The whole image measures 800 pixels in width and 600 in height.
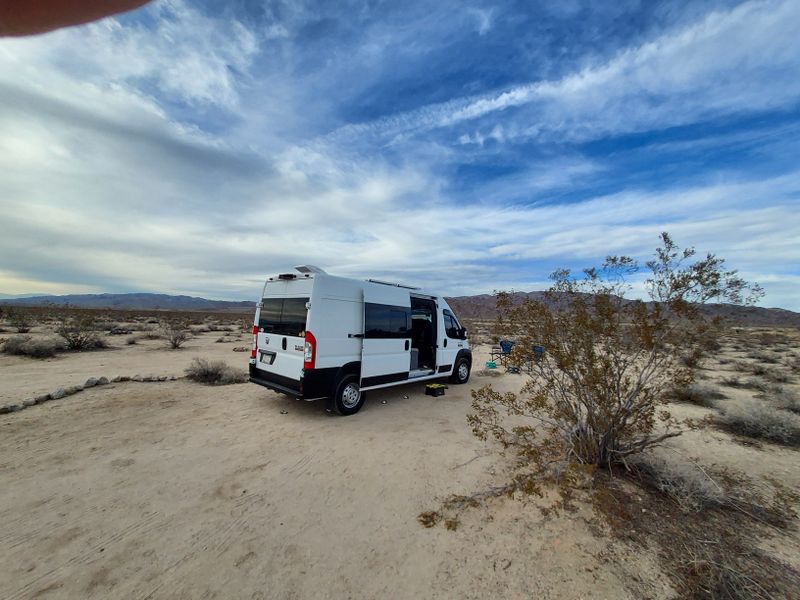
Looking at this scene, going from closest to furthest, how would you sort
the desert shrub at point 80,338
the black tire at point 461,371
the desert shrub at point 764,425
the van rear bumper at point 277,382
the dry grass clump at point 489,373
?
the desert shrub at point 764,425
the van rear bumper at point 277,382
the black tire at point 461,371
the dry grass clump at point 489,373
the desert shrub at point 80,338

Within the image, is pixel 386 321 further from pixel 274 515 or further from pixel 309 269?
pixel 274 515

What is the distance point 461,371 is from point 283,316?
18.5ft

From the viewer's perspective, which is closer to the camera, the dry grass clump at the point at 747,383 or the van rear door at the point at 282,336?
the van rear door at the point at 282,336

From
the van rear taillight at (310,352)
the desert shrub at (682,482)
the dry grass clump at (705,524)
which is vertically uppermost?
the van rear taillight at (310,352)

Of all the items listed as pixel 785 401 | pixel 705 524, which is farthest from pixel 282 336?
pixel 785 401

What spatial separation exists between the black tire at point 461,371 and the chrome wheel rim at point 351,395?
3.72 m

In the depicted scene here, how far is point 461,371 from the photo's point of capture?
33.7 ft

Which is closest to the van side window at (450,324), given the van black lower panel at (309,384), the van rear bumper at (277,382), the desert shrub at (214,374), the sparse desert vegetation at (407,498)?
the sparse desert vegetation at (407,498)

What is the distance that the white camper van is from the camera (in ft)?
20.7

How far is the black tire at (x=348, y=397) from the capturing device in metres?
6.65

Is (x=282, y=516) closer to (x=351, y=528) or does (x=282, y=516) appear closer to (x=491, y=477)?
(x=351, y=528)

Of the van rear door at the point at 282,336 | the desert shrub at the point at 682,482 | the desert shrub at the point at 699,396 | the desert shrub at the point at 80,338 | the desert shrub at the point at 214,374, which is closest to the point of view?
the desert shrub at the point at 682,482

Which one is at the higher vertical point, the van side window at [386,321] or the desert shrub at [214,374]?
the van side window at [386,321]

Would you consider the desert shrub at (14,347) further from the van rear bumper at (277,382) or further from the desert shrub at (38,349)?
the van rear bumper at (277,382)
